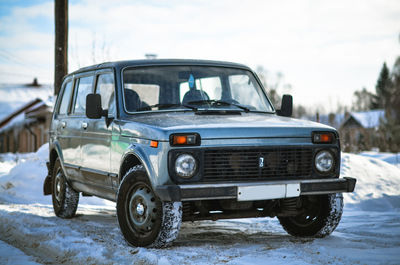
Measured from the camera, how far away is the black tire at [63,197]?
8.47m

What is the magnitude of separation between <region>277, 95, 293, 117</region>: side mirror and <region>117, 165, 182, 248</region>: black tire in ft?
6.95

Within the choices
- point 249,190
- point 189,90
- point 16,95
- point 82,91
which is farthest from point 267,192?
point 16,95

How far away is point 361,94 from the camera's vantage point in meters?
86.9

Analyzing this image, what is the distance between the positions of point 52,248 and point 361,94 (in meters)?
84.7

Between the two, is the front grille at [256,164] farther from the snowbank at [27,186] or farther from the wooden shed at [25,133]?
the wooden shed at [25,133]

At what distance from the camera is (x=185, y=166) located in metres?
5.45

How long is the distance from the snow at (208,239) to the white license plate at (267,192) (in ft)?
1.69

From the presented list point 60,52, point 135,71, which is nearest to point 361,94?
point 60,52

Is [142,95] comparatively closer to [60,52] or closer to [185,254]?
[185,254]

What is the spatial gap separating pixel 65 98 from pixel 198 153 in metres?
3.94

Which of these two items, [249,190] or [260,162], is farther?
[260,162]

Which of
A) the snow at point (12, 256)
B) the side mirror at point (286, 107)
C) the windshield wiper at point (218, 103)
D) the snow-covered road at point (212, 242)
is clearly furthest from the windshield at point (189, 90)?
the snow at point (12, 256)

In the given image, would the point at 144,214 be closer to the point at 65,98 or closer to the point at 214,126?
the point at 214,126

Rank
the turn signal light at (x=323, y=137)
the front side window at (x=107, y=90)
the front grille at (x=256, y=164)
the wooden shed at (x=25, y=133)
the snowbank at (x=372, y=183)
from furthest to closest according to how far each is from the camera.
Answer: the wooden shed at (x=25, y=133) < the snowbank at (x=372, y=183) < the front side window at (x=107, y=90) < the turn signal light at (x=323, y=137) < the front grille at (x=256, y=164)
